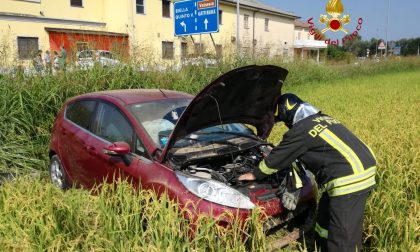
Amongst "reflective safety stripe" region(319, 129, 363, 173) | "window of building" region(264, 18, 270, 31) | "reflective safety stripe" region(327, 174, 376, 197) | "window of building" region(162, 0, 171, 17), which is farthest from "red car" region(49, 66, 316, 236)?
"window of building" region(264, 18, 270, 31)

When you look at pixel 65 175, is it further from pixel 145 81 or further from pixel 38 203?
pixel 145 81

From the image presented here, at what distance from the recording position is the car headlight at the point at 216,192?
3037 mm

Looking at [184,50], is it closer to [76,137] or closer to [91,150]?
[76,137]

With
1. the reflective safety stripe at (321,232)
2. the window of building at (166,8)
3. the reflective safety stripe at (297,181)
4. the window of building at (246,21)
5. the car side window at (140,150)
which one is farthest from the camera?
the window of building at (246,21)

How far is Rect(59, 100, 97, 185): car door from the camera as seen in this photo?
440 centimetres

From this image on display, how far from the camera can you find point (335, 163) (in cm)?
300

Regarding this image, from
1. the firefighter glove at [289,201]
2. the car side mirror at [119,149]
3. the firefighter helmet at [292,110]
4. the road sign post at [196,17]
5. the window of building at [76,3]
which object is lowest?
the firefighter glove at [289,201]

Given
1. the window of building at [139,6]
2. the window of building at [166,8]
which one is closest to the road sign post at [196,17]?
the window of building at [139,6]

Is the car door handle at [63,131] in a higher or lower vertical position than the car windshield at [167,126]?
lower

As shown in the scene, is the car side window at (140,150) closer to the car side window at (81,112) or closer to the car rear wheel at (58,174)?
the car side window at (81,112)

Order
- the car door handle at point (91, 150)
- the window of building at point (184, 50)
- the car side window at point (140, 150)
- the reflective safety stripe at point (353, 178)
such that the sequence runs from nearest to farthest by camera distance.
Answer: the reflective safety stripe at point (353, 178), the car side window at point (140, 150), the car door handle at point (91, 150), the window of building at point (184, 50)

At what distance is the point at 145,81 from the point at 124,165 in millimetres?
5566

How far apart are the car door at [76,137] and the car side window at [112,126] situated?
196 millimetres

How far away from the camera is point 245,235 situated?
9.77 feet
